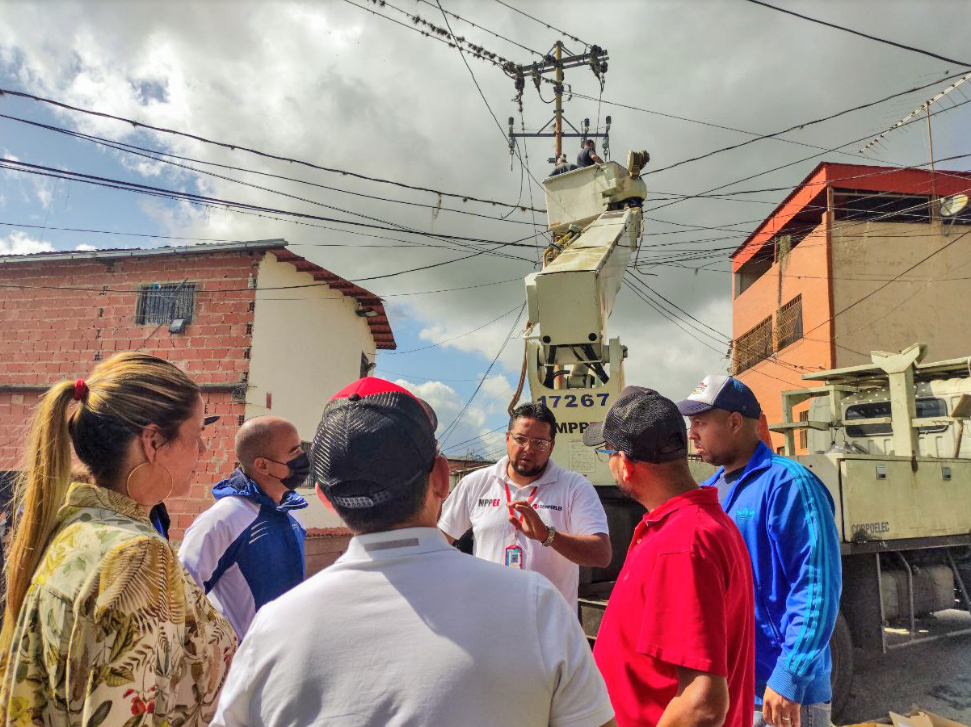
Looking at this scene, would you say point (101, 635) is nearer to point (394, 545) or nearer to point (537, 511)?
point (394, 545)

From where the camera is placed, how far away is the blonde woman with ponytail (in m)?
1.26

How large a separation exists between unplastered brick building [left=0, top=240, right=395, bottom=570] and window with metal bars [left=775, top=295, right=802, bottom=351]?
12726 millimetres

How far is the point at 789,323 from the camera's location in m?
18.8

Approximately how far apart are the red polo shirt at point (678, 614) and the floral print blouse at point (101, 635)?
1.04 metres

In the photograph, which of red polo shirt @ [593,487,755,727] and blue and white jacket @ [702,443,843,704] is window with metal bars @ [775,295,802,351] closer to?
blue and white jacket @ [702,443,843,704]

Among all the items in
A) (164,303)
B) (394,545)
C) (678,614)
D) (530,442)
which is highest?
(164,303)

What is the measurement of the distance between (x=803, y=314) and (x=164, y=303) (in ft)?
51.0

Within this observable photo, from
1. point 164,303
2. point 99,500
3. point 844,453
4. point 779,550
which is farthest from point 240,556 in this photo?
point 164,303

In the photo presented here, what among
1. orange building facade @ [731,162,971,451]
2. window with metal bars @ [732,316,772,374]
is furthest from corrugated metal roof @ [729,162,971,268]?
window with metal bars @ [732,316,772,374]

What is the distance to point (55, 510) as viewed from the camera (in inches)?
57.4

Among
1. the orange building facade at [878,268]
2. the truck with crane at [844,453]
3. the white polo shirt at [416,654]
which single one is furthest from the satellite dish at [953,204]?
the white polo shirt at [416,654]

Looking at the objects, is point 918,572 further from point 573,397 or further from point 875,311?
point 875,311

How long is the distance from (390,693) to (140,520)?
32.5 inches

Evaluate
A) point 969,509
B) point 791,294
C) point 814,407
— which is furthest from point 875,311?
point 969,509
